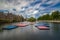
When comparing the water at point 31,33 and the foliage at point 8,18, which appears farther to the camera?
the foliage at point 8,18

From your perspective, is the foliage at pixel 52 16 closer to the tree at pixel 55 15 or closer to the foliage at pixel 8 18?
the tree at pixel 55 15

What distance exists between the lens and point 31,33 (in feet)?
7.48

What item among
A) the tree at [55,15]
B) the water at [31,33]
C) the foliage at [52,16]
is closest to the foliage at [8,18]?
the water at [31,33]

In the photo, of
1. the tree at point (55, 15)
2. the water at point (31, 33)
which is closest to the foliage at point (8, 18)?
the water at point (31, 33)

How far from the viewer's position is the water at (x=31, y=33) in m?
2.22

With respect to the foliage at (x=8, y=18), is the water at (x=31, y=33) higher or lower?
lower

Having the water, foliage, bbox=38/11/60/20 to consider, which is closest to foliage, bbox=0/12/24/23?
the water

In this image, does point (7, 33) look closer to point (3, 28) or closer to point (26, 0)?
point (3, 28)

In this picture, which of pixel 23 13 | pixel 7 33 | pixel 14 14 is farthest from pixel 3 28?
pixel 23 13

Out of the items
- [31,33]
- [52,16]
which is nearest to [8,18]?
[31,33]

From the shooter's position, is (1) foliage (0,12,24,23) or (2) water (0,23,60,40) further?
(1) foliage (0,12,24,23)

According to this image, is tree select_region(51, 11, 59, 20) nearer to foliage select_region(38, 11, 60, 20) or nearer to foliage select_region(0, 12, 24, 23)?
foliage select_region(38, 11, 60, 20)

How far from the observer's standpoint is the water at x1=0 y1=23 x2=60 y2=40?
2223 millimetres

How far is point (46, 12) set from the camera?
2365 mm
